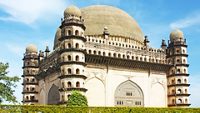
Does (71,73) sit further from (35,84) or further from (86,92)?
(35,84)

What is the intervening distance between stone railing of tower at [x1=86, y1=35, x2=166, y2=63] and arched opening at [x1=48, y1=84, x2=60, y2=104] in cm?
723

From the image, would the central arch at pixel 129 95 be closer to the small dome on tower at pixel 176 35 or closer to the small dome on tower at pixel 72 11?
the small dome on tower at pixel 176 35

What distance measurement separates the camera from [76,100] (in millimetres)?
38531

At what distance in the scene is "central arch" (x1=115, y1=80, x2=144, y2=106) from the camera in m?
45.9

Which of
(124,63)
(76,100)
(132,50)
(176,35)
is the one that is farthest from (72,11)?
(176,35)

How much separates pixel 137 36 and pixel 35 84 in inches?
656

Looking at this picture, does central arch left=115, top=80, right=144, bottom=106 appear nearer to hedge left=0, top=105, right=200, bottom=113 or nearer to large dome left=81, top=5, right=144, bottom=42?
large dome left=81, top=5, right=144, bottom=42

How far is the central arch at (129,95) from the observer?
151 ft

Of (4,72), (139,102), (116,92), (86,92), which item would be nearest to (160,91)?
(139,102)

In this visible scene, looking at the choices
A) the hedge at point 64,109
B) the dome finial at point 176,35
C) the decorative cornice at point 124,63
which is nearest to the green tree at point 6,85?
the hedge at point 64,109

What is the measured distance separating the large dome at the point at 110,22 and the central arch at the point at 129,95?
763cm

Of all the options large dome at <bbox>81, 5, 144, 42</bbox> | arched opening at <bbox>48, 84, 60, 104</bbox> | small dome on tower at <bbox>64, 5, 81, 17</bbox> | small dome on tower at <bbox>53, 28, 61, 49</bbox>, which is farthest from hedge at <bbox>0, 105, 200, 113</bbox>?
small dome on tower at <bbox>53, 28, 61, 49</bbox>

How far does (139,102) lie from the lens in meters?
47.7

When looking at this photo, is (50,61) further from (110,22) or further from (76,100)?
(76,100)
